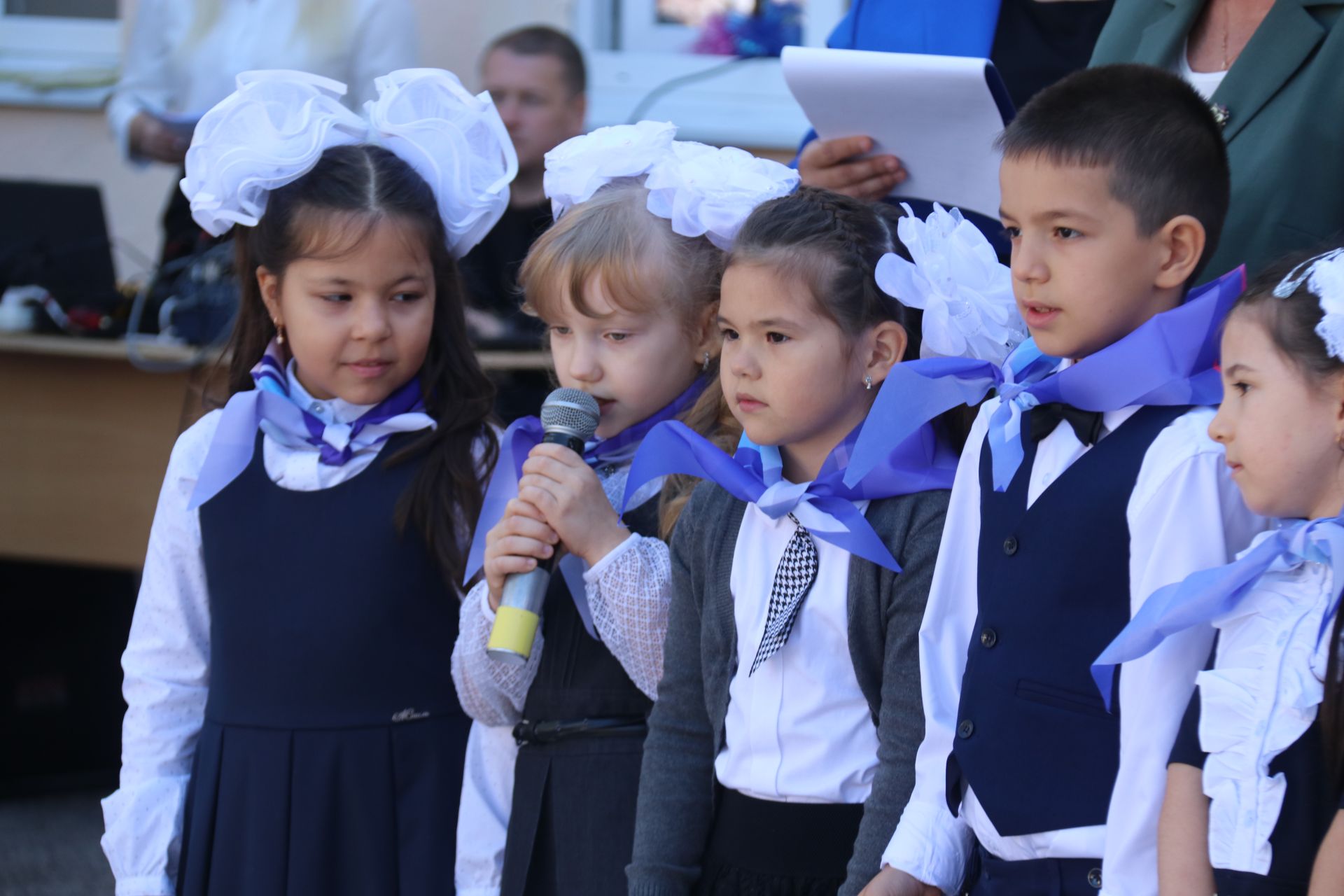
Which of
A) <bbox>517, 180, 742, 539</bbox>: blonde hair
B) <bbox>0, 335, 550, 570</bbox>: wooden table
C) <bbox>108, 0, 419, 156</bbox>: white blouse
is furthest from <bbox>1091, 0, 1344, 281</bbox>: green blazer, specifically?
<bbox>108, 0, 419, 156</bbox>: white blouse

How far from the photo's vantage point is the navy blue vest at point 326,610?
2.35m

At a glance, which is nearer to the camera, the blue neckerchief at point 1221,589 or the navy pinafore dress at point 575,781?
the blue neckerchief at point 1221,589

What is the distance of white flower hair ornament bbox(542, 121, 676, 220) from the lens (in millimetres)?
2342

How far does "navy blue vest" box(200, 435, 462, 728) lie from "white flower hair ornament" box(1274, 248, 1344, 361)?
138 cm

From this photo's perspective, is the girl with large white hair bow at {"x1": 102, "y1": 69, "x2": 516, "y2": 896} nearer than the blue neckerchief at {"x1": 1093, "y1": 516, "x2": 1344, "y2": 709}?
No

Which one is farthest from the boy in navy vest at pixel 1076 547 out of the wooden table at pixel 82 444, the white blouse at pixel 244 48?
the white blouse at pixel 244 48

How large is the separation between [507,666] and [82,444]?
7.85 feet

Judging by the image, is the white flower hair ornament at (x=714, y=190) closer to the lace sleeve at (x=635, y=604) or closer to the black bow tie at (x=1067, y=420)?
the lace sleeve at (x=635, y=604)

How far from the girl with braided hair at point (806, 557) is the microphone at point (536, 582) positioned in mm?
115

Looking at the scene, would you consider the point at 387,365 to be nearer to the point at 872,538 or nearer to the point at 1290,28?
the point at 872,538

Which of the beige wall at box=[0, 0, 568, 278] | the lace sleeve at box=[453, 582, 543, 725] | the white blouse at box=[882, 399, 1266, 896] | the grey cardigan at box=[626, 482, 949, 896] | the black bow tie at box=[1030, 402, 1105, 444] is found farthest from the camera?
the beige wall at box=[0, 0, 568, 278]

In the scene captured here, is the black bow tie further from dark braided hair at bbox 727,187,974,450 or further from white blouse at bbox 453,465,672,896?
white blouse at bbox 453,465,672,896

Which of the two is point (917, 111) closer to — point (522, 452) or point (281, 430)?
point (522, 452)

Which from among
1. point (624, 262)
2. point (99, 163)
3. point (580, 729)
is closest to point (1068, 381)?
point (624, 262)
